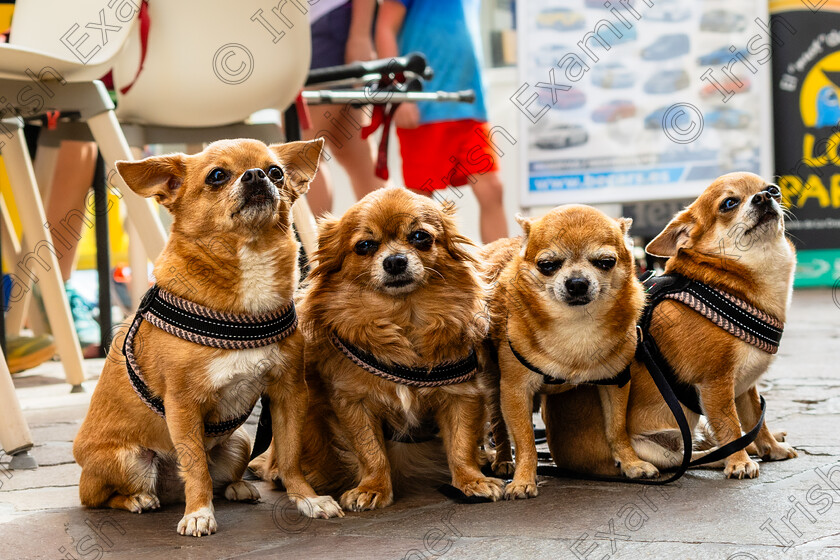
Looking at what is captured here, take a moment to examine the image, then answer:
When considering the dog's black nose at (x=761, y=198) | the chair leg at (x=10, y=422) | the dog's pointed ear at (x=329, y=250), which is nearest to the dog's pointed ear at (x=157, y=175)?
the dog's pointed ear at (x=329, y=250)

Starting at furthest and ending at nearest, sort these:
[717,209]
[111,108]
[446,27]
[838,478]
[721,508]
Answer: [446,27]
[111,108]
[717,209]
[838,478]
[721,508]

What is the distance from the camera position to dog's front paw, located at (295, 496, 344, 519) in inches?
91.6

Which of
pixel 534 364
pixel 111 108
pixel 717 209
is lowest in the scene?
pixel 534 364

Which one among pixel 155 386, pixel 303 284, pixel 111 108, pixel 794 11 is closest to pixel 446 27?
pixel 111 108

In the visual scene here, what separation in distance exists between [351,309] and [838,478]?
1369mm

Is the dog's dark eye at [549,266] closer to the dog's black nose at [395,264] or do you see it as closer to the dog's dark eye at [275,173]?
the dog's black nose at [395,264]

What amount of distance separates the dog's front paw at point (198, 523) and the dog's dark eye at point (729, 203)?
1.60m

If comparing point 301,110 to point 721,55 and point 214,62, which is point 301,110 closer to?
point 214,62

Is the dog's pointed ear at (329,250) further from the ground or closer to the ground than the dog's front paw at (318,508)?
further from the ground

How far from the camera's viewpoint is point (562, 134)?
7840 millimetres

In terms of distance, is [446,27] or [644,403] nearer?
[644,403]

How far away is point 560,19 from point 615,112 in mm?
917

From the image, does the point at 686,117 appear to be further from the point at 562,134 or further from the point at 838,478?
the point at 838,478

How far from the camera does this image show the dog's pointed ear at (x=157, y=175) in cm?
234
